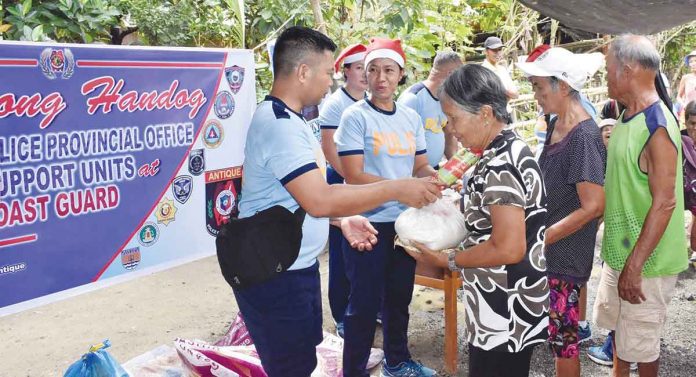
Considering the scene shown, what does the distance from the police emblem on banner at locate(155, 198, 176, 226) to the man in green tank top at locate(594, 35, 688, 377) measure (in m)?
2.14

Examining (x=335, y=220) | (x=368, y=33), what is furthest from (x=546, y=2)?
(x=368, y=33)

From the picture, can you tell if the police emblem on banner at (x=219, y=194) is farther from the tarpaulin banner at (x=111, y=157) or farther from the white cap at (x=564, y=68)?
the white cap at (x=564, y=68)

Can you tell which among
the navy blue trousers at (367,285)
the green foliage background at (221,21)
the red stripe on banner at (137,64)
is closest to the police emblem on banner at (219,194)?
the red stripe on banner at (137,64)

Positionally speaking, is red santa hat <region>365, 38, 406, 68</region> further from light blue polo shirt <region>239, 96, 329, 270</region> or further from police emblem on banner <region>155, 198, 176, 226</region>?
police emblem on banner <region>155, 198, 176, 226</region>

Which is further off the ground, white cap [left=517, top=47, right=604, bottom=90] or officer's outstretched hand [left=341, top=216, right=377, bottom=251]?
white cap [left=517, top=47, right=604, bottom=90]

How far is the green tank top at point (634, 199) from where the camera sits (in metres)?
2.48

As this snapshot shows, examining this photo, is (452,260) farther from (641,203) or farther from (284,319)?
(641,203)

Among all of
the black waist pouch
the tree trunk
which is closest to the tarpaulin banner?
the black waist pouch

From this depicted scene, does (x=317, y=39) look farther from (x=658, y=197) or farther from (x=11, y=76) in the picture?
(x=658, y=197)

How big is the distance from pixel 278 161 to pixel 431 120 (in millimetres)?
2475

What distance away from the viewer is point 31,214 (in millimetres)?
2355

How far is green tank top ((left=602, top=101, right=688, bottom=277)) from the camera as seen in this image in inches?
97.7

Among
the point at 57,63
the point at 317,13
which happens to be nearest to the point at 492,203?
the point at 57,63

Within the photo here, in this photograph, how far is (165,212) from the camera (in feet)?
9.55
